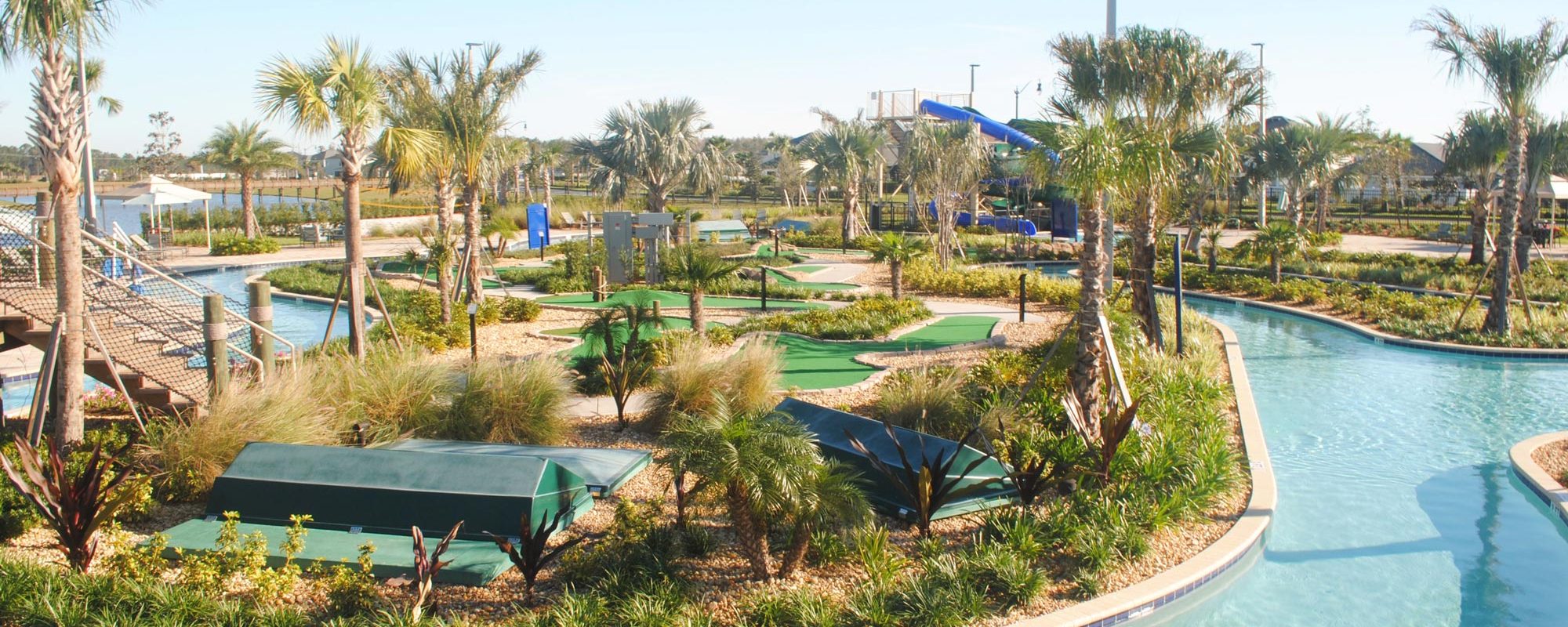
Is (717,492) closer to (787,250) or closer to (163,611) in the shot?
(163,611)

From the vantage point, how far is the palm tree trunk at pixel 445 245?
→ 52.9 ft

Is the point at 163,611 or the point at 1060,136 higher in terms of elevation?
the point at 1060,136

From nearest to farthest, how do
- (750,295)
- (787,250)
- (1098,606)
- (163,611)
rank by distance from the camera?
(163,611), (1098,606), (750,295), (787,250)

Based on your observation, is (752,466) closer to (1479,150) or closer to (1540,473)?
(1540,473)

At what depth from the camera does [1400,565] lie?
764 centimetres

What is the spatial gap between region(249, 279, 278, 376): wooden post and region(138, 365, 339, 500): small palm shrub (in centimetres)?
163

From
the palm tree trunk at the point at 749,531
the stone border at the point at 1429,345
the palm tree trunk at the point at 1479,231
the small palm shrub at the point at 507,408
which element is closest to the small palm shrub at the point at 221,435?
the small palm shrub at the point at 507,408

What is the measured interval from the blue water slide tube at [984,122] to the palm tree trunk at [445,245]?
2361cm

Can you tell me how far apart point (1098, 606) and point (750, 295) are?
15.7m

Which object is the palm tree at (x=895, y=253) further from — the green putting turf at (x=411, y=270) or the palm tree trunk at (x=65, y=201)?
the palm tree trunk at (x=65, y=201)

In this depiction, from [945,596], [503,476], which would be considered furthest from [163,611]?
[945,596]

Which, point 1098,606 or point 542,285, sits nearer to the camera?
point 1098,606

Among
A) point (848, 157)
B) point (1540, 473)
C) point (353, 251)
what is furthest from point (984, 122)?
point (1540, 473)

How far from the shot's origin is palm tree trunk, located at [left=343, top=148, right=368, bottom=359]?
477 inches
